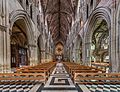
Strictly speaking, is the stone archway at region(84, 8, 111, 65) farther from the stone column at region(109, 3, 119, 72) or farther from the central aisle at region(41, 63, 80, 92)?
the central aisle at region(41, 63, 80, 92)

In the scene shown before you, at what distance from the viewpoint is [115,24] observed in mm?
9812

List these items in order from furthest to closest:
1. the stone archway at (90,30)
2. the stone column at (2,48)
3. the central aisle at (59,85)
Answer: the stone archway at (90,30), the stone column at (2,48), the central aisle at (59,85)

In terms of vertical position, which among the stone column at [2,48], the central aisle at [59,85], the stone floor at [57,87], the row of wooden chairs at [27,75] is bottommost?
the central aisle at [59,85]

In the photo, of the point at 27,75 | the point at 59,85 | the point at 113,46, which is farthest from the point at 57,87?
the point at 113,46

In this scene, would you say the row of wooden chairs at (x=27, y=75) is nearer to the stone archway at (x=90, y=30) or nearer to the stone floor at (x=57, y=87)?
the stone floor at (x=57, y=87)

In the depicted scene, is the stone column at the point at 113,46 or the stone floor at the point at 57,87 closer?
the stone floor at the point at 57,87

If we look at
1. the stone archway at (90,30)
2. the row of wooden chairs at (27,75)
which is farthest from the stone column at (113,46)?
the row of wooden chairs at (27,75)

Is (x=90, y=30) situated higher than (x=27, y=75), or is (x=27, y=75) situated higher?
(x=90, y=30)

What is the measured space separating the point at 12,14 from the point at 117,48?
879 cm

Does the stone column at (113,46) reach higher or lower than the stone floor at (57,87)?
higher

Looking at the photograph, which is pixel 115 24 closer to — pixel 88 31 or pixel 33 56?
pixel 88 31

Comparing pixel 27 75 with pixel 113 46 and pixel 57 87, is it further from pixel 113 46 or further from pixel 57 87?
pixel 113 46

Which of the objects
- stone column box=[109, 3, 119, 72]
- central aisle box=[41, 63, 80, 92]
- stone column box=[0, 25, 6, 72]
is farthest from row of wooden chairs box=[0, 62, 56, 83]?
stone column box=[109, 3, 119, 72]

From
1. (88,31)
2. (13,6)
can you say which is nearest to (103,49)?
(88,31)
